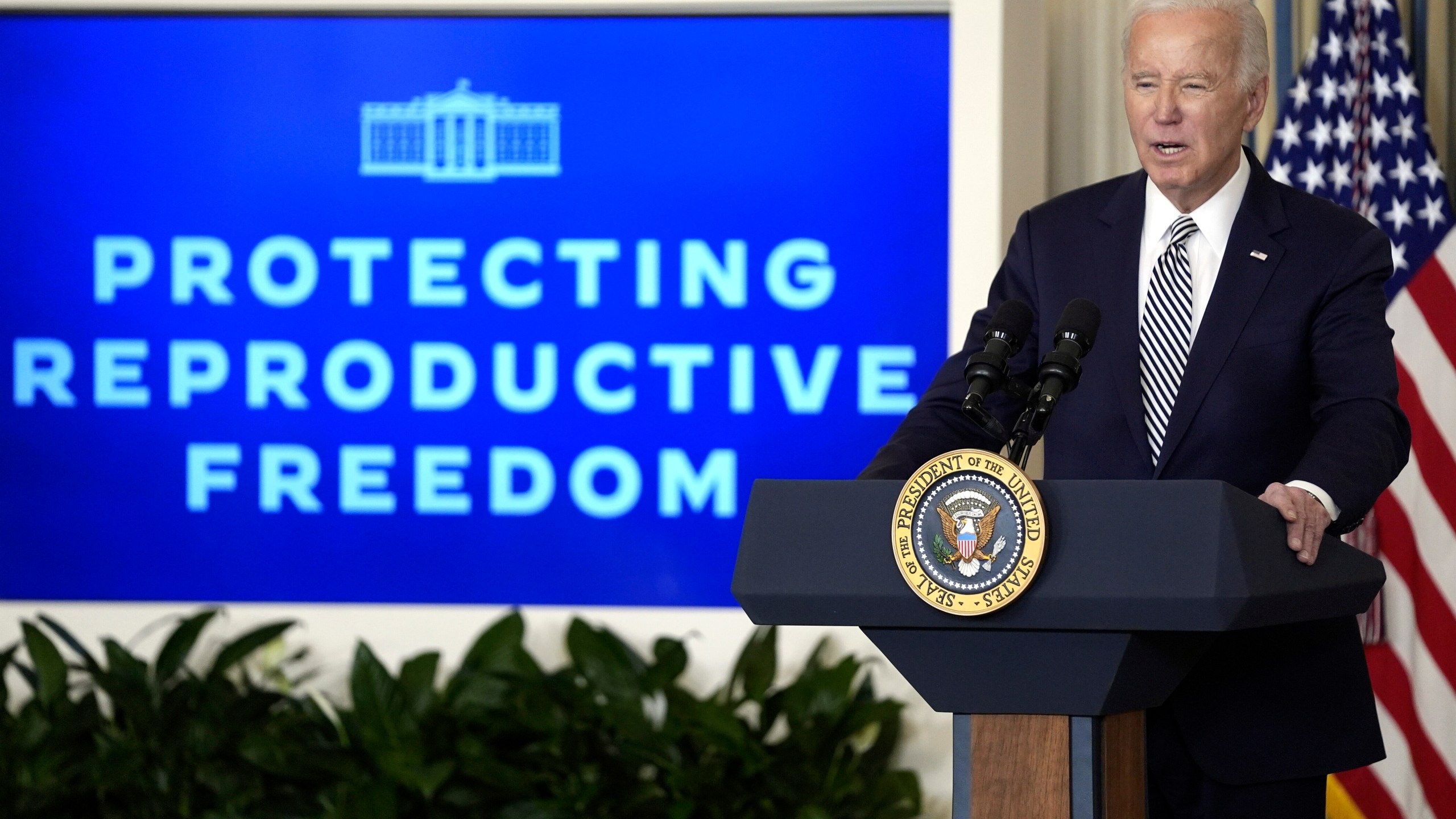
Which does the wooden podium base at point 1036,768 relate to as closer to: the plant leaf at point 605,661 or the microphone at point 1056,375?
the microphone at point 1056,375

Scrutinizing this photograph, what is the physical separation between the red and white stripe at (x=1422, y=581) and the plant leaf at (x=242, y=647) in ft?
8.62

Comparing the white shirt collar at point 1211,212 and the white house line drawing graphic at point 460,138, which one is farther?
the white house line drawing graphic at point 460,138

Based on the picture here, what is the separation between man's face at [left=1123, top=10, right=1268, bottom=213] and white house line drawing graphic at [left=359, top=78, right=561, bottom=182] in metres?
2.16

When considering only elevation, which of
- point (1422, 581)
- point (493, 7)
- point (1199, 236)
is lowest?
point (1422, 581)

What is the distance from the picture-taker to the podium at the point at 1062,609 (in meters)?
1.25

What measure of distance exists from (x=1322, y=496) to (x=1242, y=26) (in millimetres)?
599

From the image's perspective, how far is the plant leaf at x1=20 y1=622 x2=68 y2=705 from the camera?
3.46 m

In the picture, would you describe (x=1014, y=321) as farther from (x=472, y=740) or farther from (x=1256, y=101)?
(x=472, y=740)

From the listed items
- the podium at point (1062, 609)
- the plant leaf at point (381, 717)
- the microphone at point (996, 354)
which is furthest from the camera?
the plant leaf at point (381, 717)

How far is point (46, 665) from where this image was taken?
11.3ft

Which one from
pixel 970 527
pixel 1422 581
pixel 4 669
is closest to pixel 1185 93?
pixel 970 527

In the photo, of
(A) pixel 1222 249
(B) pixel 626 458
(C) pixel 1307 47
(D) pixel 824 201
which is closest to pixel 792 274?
(D) pixel 824 201

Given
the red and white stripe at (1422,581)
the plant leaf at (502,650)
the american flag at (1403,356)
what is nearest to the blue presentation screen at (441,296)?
the plant leaf at (502,650)

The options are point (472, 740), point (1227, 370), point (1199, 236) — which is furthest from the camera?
point (472, 740)
